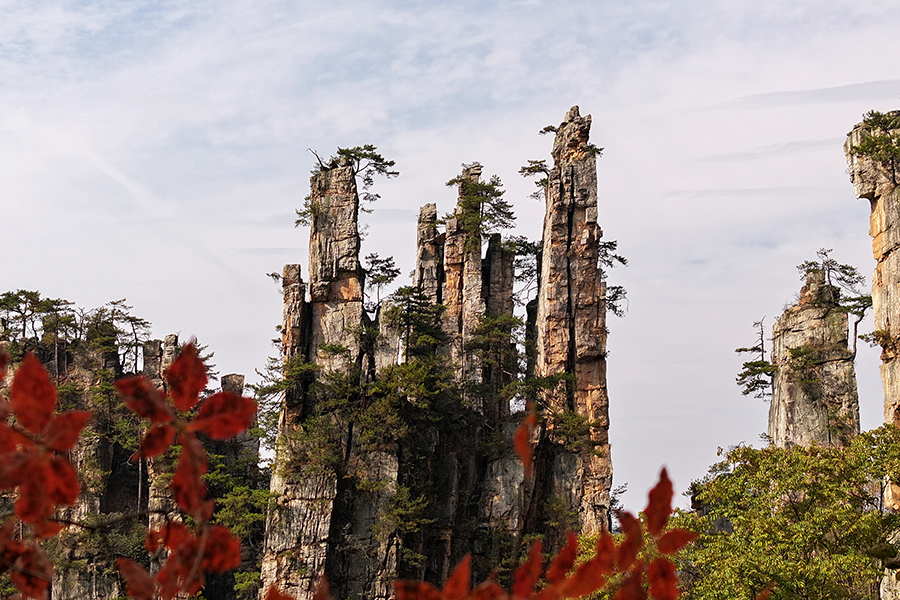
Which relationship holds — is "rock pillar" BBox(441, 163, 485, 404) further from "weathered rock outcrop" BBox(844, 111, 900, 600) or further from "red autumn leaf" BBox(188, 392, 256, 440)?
"red autumn leaf" BBox(188, 392, 256, 440)

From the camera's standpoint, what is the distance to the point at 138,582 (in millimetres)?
1583

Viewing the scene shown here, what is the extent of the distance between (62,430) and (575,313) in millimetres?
29671

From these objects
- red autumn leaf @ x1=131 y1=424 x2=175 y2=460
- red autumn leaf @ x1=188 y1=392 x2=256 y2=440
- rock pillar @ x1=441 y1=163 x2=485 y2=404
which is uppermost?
rock pillar @ x1=441 y1=163 x2=485 y2=404

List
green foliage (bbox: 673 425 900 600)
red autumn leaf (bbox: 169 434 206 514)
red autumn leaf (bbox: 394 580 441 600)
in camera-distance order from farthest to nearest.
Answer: green foliage (bbox: 673 425 900 600) < red autumn leaf (bbox: 394 580 441 600) < red autumn leaf (bbox: 169 434 206 514)

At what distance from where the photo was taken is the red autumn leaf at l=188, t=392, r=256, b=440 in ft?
5.48

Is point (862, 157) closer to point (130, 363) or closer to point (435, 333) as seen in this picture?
point (435, 333)

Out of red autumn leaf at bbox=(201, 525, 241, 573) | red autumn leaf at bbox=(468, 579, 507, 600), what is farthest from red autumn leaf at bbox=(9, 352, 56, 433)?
red autumn leaf at bbox=(468, 579, 507, 600)

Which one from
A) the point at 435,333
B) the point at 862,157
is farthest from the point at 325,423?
the point at 862,157

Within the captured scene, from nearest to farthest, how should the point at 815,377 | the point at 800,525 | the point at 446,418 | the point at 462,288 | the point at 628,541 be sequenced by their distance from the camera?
the point at 628,541 → the point at 800,525 → the point at 815,377 → the point at 446,418 → the point at 462,288

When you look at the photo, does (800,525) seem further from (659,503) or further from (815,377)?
(659,503)

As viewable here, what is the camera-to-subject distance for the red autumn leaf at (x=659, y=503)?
1.71m

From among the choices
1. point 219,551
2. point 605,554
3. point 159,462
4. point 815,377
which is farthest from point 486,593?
→ point 159,462

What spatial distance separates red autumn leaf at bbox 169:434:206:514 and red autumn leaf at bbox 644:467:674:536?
0.76m

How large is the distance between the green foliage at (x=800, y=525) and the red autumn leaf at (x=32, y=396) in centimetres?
1393
